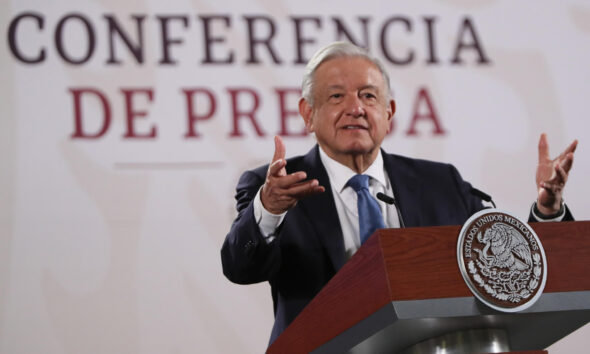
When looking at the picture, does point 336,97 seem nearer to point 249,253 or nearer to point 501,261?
point 249,253

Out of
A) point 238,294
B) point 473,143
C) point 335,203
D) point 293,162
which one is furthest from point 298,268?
point 473,143

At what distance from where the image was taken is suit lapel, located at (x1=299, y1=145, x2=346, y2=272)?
2.16m

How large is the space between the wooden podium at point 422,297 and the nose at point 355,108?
0.79 metres

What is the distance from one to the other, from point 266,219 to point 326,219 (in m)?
0.31

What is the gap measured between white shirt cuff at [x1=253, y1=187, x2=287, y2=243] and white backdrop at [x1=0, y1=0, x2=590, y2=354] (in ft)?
4.09

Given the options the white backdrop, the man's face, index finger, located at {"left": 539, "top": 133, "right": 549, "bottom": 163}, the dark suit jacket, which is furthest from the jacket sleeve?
the white backdrop

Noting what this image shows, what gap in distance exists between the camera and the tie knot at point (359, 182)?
2.28m

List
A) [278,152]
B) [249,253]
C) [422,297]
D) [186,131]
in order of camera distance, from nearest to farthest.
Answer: [422,297]
[278,152]
[249,253]
[186,131]

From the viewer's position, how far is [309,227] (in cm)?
223

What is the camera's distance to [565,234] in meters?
1.60

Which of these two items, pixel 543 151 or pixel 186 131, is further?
pixel 186 131

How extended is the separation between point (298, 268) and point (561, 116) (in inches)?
75.7

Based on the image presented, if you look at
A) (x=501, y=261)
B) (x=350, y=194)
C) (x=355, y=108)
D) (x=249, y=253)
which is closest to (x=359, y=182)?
A: (x=350, y=194)

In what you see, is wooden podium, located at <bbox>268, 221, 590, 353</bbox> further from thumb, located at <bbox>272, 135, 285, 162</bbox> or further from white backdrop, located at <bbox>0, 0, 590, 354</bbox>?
white backdrop, located at <bbox>0, 0, 590, 354</bbox>
